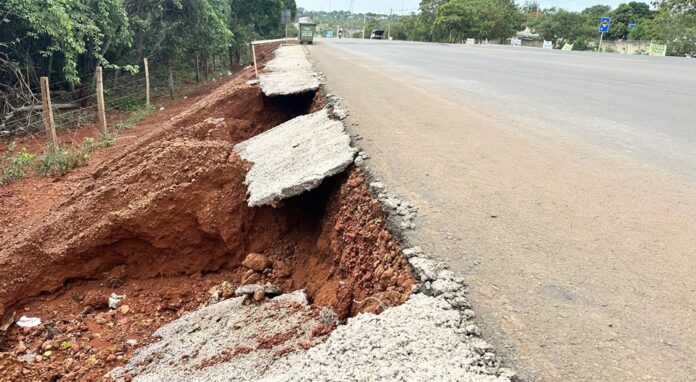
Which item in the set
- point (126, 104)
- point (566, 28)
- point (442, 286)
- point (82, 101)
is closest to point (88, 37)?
point (82, 101)

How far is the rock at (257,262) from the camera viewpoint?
4242 mm

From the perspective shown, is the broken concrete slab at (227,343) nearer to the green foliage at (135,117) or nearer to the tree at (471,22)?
the green foliage at (135,117)

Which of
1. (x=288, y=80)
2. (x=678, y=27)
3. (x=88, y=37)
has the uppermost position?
(x=678, y=27)

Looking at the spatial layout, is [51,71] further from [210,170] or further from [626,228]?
[626,228]

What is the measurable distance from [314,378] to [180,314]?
8.44 ft

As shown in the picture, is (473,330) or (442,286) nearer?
(473,330)

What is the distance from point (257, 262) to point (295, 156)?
1223 mm

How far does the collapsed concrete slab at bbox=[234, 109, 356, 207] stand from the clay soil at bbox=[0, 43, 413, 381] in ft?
0.64

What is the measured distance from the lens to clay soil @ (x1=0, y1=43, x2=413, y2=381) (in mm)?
3533

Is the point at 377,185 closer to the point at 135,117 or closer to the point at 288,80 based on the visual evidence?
the point at 288,80

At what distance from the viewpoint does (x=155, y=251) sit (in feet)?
16.0

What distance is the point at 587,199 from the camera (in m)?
3.59

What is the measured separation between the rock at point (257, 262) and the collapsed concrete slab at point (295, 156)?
1.56 ft

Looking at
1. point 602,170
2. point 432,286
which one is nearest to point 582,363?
point 432,286
